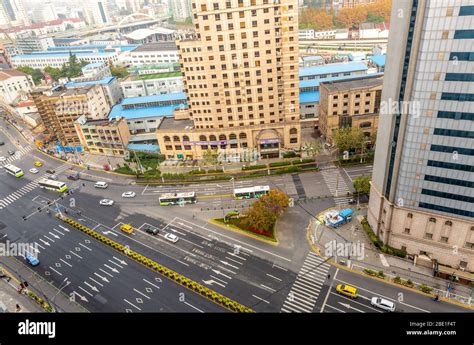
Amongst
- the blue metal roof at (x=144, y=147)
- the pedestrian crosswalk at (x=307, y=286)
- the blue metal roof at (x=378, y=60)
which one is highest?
the blue metal roof at (x=378, y=60)

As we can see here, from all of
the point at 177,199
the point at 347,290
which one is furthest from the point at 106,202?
the point at 347,290

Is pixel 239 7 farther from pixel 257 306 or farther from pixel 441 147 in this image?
pixel 257 306

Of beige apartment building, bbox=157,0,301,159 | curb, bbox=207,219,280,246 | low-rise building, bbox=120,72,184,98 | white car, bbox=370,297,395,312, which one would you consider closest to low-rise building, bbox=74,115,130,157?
beige apartment building, bbox=157,0,301,159

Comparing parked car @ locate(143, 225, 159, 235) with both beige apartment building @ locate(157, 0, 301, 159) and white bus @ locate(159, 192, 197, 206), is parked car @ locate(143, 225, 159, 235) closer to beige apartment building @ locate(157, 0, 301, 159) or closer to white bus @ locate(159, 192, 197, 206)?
white bus @ locate(159, 192, 197, 206)

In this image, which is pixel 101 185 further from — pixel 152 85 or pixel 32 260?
pixel 152 85

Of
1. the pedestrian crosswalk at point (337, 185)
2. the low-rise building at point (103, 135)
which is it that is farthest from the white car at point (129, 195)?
the pedestrian crosswalk at point (337, 185)

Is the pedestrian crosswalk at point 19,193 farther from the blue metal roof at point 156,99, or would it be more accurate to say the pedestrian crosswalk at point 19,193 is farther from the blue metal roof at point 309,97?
the blue metal roof at point 309,97

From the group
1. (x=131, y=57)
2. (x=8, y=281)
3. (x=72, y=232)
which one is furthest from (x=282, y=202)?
(x=131, y=57)
